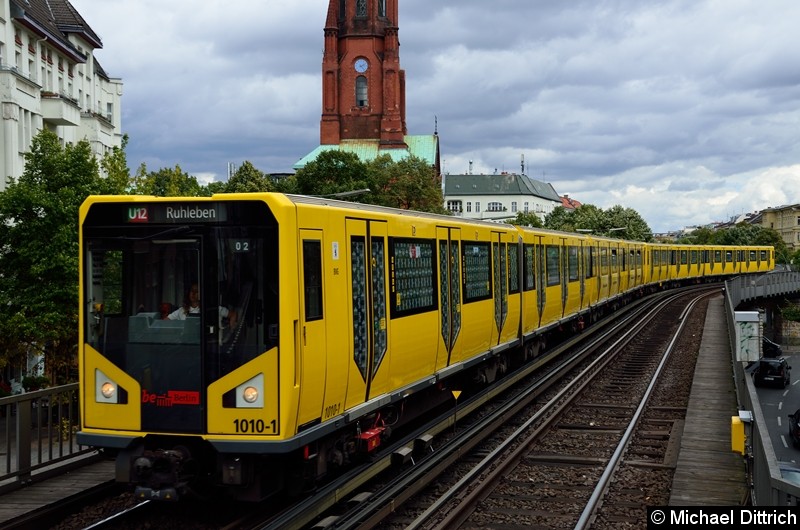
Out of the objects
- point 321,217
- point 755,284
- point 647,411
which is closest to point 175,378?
point 321,217

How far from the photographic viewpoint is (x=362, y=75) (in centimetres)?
10181

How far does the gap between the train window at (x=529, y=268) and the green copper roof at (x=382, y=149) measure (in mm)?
74467

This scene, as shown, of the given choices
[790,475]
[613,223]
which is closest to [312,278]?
[790,475]

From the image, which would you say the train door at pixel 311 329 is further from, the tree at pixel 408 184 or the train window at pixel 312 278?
the tree at pixel 408 184

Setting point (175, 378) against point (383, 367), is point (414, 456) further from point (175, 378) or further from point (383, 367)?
point (175, 378)

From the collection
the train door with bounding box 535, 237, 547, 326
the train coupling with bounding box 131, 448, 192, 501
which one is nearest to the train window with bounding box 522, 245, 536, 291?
the train door with bounding box 535, 237, 547, 326

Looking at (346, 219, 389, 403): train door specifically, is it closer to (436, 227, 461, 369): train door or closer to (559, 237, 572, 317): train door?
(436, 227, 461, 369): train door

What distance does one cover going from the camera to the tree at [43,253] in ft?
54.0

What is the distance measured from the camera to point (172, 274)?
8.66 m

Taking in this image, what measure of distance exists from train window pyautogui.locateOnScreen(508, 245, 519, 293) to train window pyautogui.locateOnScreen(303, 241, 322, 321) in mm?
9293

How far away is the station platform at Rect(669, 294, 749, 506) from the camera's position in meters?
10.4

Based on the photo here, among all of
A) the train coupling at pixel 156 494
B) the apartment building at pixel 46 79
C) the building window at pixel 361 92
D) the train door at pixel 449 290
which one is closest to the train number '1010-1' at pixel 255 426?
the train coupling at pixel 156 494

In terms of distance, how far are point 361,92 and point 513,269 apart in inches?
3419

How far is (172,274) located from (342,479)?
10.1 ft
